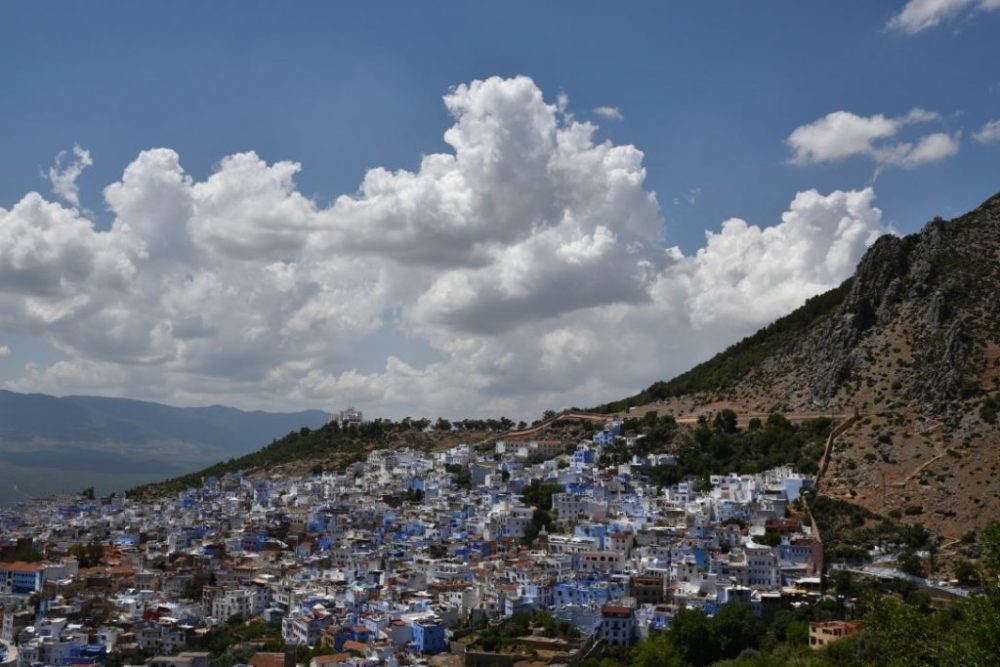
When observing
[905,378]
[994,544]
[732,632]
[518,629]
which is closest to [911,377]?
[905,378]

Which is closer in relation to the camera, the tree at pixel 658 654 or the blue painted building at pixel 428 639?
Answer: the tree at pixel 658 654

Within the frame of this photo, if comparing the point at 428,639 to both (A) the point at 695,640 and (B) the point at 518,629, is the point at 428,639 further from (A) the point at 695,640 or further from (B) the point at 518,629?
(A) the point at 695,640

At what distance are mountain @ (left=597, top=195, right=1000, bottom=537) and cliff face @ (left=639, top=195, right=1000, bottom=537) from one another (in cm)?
7

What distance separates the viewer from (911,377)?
176 ft

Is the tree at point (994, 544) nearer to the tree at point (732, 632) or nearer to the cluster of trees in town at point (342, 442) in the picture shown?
the tree at point (732, 632)

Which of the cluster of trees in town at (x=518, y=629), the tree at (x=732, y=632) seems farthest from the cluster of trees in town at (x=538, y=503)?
the tree at (x=732, y=632)

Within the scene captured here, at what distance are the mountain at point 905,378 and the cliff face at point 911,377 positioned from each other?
75 mm

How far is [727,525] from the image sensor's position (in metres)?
42.7

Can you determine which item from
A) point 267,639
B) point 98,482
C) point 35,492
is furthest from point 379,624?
point 98,482

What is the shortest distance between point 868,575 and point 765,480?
470 inches

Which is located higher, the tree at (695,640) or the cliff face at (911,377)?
the cliff face at (911,377)

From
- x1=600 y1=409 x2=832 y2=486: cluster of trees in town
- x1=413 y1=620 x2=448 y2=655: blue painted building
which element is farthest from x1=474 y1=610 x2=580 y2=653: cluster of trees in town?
x1=600 y1=409 x2=832 y2=486: cluster of trees in town

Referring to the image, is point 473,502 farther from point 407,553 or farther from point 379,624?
point 379,624

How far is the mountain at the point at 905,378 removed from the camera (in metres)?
44.3
